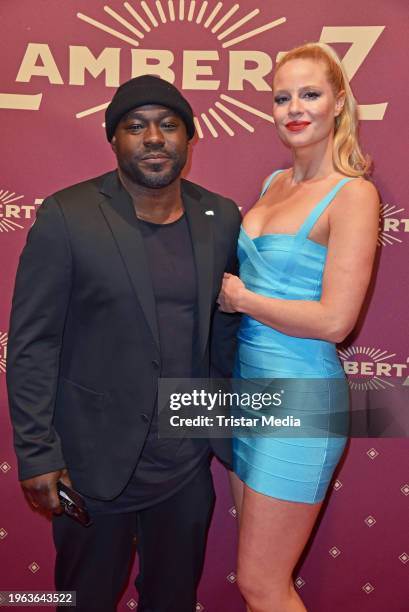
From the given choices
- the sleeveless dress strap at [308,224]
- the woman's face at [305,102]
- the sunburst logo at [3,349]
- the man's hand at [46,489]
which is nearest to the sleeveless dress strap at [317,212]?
the sleeveless dress strap at [308,224]

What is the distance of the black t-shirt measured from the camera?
1762 millimetres

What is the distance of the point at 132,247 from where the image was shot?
1716 millimetres

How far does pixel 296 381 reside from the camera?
72.8 inches

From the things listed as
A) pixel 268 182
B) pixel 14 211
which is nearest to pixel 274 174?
pixel 268 182

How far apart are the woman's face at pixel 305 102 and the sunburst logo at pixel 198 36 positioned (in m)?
0.45

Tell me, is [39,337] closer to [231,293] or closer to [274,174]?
[231,293]

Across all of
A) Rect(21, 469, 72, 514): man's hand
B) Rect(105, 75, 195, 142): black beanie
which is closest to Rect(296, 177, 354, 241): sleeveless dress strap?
Rect(105, 75, 195, 142): black beanie

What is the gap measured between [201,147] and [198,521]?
1.32 meters

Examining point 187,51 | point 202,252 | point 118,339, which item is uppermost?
point 187,51

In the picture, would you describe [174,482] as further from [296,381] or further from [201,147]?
[201,147]

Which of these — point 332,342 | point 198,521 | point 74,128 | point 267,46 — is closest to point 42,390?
point 198,521

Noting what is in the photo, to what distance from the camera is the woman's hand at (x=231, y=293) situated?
72.7 inches

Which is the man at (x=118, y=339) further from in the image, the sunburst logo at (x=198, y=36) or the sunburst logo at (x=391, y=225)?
the sunburst logo at (x=391, y=225)

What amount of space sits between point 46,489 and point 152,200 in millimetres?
854
